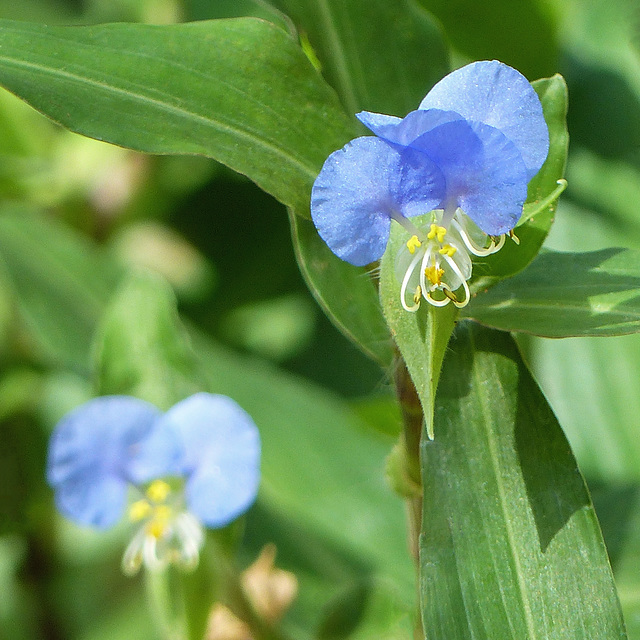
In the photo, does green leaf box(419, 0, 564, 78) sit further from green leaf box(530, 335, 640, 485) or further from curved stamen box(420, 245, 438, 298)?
curved stamen box(420, 245, 438, 298)

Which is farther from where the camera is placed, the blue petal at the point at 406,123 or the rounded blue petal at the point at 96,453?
the rounded blue petal at the point at 96,453

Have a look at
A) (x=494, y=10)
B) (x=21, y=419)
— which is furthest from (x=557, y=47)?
(x=21, y=419)

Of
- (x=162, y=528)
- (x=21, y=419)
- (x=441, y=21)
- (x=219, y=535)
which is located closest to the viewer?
(x=162, y=528)

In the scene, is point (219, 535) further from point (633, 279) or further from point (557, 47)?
point (557, 47)

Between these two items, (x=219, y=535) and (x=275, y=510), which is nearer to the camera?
(x=219, y=535)

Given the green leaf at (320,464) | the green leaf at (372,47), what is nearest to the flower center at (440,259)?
the green leaf at (372,47)

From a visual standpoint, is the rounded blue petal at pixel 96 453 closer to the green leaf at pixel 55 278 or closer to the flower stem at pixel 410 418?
the flower stem at pixel 410 418

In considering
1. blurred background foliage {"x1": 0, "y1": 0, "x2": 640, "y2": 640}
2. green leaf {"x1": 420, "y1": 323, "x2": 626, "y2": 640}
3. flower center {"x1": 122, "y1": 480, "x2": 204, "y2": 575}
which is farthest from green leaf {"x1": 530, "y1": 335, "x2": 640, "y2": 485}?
green leaf {"x1": 420, "y1": 323, "x2": 626, "y2": 640}
